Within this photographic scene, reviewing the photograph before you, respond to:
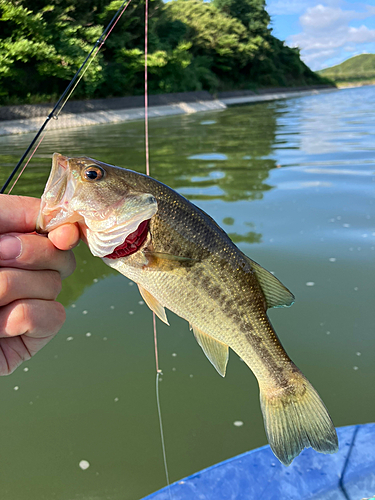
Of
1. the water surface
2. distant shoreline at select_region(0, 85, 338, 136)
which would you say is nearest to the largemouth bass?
the water surface

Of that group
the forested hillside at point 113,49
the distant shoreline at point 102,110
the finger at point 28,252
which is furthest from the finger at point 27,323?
the forested hillside at point 113,49

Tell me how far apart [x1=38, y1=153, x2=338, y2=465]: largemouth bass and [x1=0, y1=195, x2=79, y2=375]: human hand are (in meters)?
0.09

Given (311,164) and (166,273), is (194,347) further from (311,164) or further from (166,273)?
(311,164)

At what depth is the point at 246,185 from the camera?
26.2 feet

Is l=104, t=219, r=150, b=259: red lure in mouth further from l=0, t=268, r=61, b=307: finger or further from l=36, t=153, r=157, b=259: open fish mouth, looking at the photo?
l=0, t=268, r=61, b=307: finger

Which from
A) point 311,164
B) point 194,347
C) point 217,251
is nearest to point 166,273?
point 217,251

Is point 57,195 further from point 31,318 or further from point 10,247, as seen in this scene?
point 31,318

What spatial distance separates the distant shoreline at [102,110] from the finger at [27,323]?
21327 millimetres

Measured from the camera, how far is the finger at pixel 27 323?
5.22 ft

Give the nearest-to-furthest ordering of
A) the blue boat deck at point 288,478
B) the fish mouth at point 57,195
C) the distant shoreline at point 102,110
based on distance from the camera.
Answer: the fish mouth at point 57,195
the blue boat deck at point 288,478
the distant shoreline at point 102,110

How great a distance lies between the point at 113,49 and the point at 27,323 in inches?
1283

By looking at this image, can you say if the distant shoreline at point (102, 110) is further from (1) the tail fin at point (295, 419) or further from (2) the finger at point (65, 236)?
(1) the tail fin at point (295, 419)

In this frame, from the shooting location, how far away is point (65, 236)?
1.54 meters

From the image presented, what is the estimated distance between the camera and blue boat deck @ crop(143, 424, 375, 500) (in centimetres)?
220
